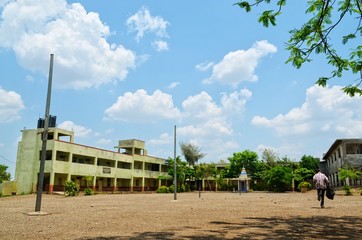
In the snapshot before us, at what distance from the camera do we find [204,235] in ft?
24.8

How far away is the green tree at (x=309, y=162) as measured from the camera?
56.1 metres

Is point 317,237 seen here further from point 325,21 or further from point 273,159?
point 273,159

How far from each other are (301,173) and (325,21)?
4932 centimetres

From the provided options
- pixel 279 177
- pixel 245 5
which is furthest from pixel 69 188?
pixel 245 5

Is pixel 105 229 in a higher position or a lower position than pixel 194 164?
lower

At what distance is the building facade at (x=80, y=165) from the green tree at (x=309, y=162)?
2598 cm

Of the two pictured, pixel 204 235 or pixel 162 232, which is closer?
pixel 204 235

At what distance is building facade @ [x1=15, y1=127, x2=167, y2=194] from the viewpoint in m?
42.2

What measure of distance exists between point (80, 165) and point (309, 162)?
36386mm

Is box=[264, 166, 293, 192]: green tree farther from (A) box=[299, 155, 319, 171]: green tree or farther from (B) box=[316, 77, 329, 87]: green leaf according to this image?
(B) box=[316, 77, 329, 87]: green leaf

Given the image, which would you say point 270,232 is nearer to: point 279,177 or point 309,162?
point 279,177

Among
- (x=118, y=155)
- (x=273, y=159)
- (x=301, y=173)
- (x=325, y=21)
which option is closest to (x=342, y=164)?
(x=301, y=173)

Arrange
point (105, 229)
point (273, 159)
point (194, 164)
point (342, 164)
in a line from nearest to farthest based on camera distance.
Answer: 1. point (105, 229)
2. point (342, 164)
3. point (273, 159)
4. point (194, 164)

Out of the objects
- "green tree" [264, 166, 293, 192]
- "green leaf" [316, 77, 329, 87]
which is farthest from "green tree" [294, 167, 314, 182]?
"green leaf" [316, 77, 329, 87]
